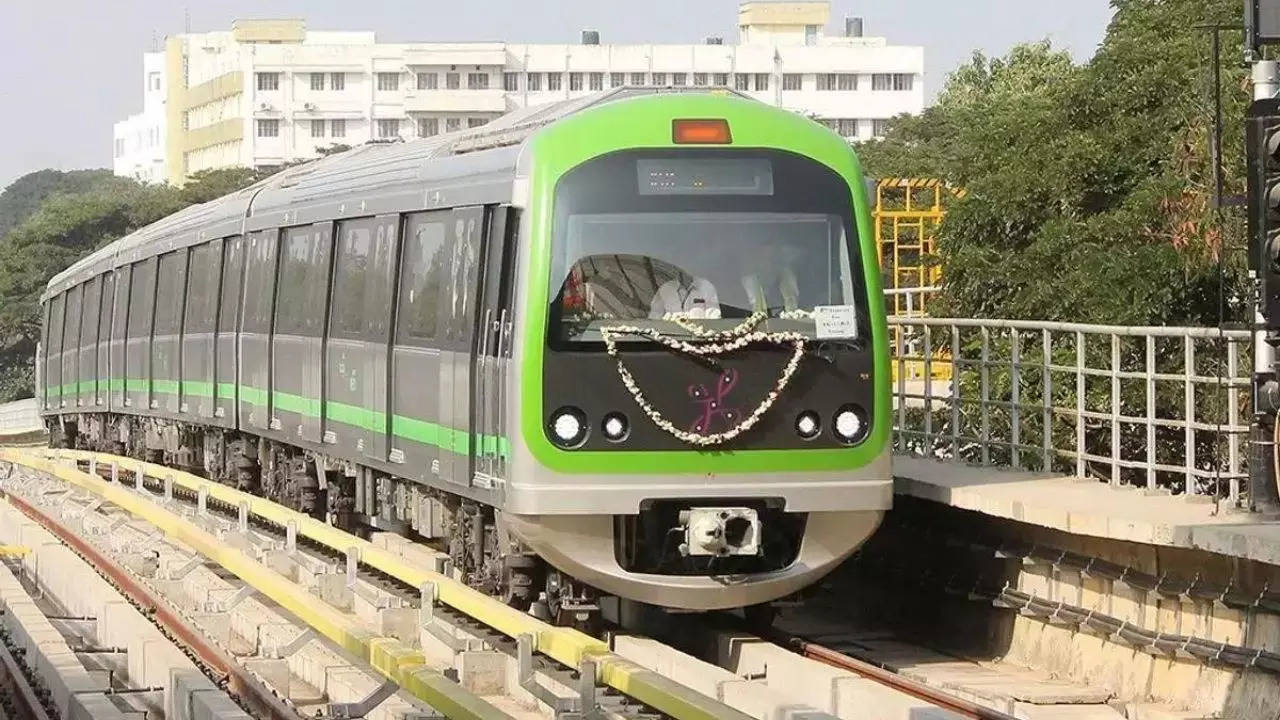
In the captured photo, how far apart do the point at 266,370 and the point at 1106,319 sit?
6.74 meters

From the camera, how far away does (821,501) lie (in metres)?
12.8

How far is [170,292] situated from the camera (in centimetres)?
2694

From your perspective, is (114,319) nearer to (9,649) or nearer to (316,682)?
(9,649)

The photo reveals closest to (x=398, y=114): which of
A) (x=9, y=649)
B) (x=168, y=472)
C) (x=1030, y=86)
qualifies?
(x=1030, y=86)

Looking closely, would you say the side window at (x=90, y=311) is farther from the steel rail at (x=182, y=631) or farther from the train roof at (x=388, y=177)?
the steel rail at (x=182, y=631)

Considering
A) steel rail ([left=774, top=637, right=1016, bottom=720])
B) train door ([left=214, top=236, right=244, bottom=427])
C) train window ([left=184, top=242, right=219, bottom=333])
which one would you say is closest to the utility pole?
steel rail ([left=774, top=637, right=1016, bottom=720])

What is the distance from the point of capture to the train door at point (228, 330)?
22483mm

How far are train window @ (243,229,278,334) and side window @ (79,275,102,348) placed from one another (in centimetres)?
1208

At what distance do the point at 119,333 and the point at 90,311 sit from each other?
3.70 metres

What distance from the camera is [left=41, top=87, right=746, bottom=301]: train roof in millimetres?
13859

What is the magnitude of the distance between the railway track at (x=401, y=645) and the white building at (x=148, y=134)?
132746mm

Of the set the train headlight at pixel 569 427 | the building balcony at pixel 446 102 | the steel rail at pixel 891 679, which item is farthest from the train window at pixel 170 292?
the building balcony at pixel 446 102

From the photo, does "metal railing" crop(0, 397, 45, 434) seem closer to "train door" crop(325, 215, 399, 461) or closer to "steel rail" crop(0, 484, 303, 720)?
"steel rail" crop(0, 484, 303, 720)

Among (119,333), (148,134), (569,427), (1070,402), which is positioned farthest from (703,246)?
(148,134)
